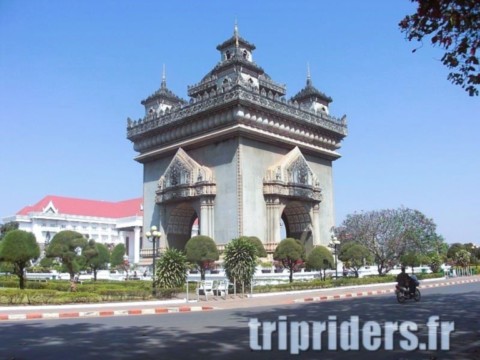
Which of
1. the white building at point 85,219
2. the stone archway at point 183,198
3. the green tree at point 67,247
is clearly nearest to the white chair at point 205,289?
the green tree at point 67,247

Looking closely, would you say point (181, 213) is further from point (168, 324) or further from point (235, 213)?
point (168, 324)

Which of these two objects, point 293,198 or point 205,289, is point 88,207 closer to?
point 293,198

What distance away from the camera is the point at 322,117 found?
43.5m

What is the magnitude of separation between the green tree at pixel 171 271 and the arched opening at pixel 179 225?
17.3 meters

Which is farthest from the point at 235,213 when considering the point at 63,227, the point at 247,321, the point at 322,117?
the point at 63,227

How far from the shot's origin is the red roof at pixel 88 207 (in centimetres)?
8676

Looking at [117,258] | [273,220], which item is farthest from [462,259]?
A: [117,258]

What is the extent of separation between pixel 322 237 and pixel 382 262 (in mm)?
6075

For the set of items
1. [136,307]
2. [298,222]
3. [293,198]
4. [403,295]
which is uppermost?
[293,198]

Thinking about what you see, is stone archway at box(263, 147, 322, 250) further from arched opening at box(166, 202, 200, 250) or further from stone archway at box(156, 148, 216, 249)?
arched opening at box(166, 202, 200, 250)

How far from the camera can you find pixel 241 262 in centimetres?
2372

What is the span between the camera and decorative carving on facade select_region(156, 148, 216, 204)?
124 feet

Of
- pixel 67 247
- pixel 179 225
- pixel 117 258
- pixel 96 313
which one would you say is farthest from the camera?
pixel 117 258

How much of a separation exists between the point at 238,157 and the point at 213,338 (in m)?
26.6
